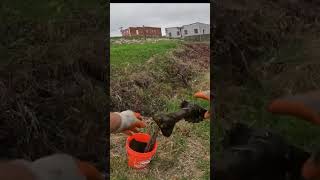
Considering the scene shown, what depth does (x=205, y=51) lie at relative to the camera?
4797mm

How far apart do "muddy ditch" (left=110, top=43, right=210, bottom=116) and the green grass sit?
3.1 inches

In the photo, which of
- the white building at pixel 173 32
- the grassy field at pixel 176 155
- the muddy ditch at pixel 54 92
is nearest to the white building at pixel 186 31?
the white building at pixel 173 32

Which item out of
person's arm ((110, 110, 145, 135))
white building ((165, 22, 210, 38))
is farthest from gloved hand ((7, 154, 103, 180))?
white building ((165, 22, 210, 38))

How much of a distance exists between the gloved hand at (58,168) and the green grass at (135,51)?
10.4 feet

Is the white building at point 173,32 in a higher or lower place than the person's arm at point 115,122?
higher

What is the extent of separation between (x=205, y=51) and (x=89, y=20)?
2677mm

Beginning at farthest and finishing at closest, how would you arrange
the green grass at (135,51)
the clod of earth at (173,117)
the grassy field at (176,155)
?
1. the green grass at (135,51)
2. the grassy field at (176,155)
3. the clod of earth at (173,117)

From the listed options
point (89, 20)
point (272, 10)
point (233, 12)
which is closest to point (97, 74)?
point (89, 20)

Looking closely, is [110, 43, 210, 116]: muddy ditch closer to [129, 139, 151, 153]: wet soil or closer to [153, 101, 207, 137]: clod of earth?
[129, 139, 151, 153]: wet soil

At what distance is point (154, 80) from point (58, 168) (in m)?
3.24

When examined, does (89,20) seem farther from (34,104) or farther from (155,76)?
(155,76)

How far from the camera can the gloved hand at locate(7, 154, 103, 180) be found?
66cm

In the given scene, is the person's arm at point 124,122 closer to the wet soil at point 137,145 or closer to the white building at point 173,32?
the wet soil at point 137,145

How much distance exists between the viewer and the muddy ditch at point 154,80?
3.62 m
